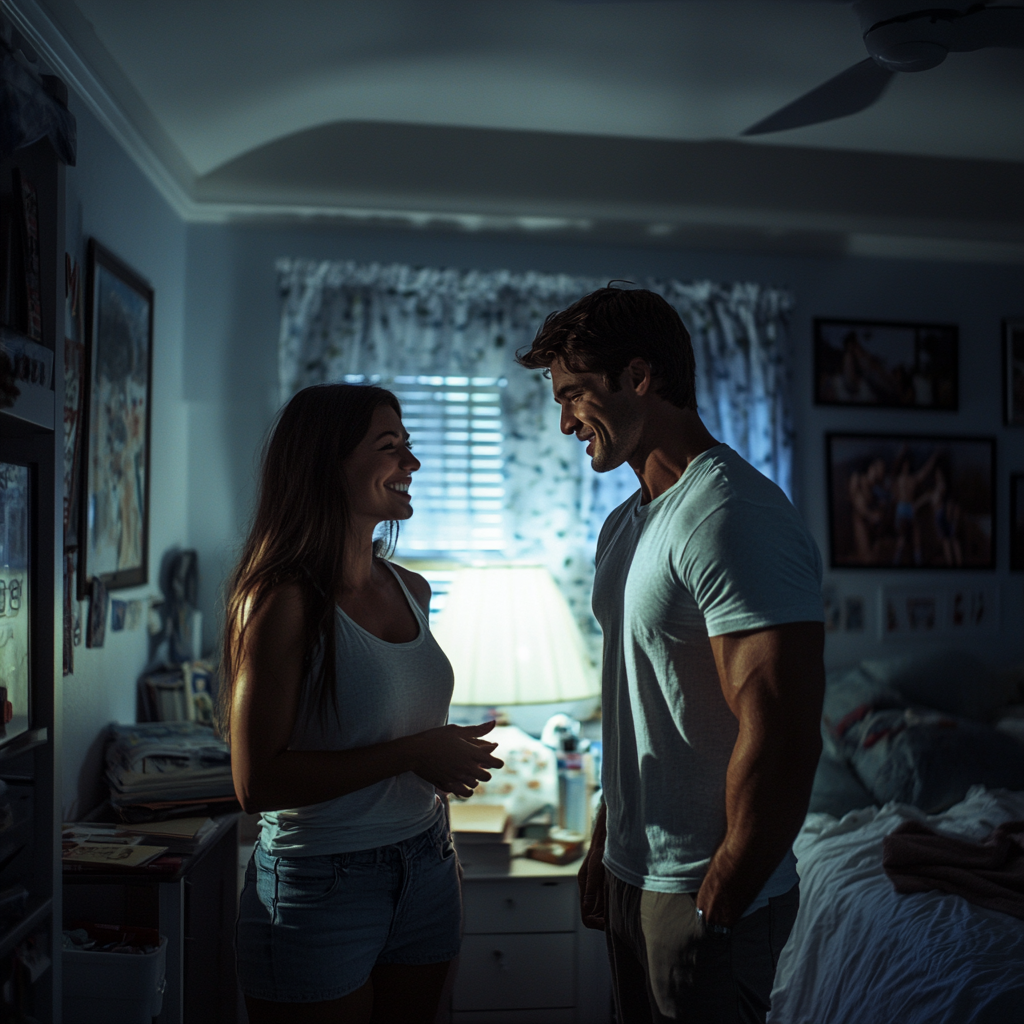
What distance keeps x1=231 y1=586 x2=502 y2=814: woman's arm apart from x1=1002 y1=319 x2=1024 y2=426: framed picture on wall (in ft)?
10.2

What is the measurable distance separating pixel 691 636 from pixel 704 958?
40 cm

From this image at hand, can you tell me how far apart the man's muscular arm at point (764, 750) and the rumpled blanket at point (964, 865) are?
105 centimetres

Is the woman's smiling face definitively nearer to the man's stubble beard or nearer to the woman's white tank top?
the woman's white tank top

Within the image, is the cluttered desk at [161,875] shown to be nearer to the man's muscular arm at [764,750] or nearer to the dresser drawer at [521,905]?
the dresser drawer at [521,905]

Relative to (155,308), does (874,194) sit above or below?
above

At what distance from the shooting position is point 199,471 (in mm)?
3062

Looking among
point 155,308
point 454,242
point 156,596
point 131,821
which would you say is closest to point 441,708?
point 131,821

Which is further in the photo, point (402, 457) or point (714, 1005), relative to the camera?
point (402, 457)

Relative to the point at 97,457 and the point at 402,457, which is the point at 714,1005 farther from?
the point at 97,457

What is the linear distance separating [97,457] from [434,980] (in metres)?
1.51

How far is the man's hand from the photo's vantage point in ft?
4.78

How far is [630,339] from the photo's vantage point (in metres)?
1.32

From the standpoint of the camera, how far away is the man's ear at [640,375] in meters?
1.32

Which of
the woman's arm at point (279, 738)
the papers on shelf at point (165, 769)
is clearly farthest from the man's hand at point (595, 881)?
the papers on shelf at point (165, 769)
